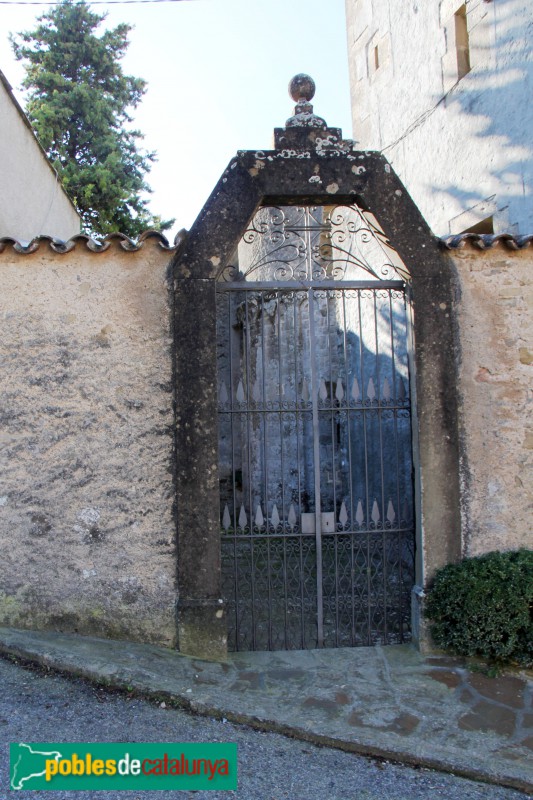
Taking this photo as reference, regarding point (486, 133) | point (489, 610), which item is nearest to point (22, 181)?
point (486, 133)

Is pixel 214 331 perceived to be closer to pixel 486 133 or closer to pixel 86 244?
pixel 86 244

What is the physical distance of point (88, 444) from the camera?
4672mm

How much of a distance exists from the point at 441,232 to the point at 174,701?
679cm

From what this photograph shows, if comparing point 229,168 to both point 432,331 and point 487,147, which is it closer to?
point 432,331

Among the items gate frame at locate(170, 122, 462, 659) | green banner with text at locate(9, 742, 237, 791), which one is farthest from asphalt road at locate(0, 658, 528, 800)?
gate frame at locate(170, 122, 462, 659)

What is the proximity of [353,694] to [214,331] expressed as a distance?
2.58 metres

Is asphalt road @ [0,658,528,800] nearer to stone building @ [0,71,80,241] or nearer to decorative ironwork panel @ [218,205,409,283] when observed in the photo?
decorative ironwork panel @ [218,205,409,283]

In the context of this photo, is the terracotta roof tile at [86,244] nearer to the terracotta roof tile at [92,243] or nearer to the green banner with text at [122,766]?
the terracotta roof tile at [92,243]

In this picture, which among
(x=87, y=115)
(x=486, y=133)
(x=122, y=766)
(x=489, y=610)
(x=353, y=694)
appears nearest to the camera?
Result: (x=122, y=766)

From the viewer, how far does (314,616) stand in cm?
538

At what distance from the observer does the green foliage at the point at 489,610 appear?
4355mm

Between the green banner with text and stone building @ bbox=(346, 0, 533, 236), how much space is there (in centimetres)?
590

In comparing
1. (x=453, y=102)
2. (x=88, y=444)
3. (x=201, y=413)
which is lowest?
(x=88, y=444)

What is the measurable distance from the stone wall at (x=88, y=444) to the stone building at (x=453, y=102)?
14.7 ft
